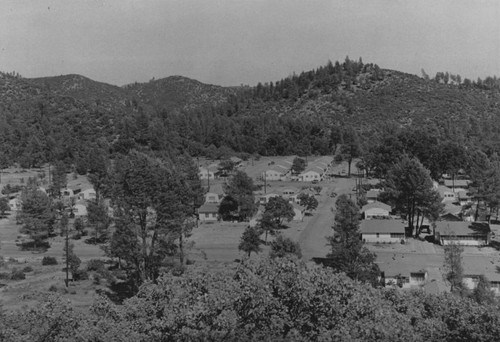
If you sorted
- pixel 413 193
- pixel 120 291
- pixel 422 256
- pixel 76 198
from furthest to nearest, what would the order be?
pixel 76 198 → pixel 413 193 → pixel 422 256 → pixel 120 291

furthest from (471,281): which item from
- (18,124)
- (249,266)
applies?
(18,124)

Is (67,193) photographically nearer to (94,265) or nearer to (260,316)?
(94,265)

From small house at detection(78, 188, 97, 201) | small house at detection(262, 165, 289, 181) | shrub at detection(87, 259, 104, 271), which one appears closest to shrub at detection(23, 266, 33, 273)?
shrub at detection(87, 259, 104, 271)

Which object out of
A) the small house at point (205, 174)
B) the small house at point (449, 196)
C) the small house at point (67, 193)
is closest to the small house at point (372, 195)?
the small house at point (449, 196)

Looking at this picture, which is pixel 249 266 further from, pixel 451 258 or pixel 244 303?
pixel 451 258

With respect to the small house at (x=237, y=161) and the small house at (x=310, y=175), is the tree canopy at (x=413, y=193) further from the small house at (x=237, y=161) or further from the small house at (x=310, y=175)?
the small house at (x=237, y=161)

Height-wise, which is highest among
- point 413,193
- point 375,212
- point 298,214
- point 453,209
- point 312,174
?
point 312,174

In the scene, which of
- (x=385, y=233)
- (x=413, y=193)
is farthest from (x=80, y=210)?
(x=413, y=193)
